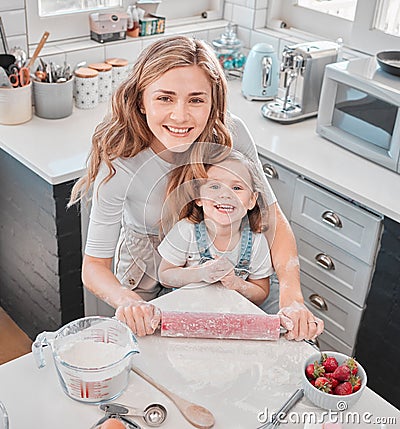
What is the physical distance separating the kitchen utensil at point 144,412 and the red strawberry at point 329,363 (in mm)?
323

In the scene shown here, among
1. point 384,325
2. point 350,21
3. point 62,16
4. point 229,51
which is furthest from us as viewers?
point 229,51

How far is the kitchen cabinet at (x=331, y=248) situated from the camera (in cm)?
204

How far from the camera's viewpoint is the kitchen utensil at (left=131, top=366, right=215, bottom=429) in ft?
4.02

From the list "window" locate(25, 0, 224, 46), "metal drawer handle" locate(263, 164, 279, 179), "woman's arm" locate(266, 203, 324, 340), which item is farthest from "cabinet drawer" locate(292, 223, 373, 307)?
"window" locate(25, 0, 224, 46)

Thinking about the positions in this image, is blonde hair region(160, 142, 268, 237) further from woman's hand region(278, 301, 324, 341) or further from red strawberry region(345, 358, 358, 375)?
red strawberry region(345, 358, 358, 375)

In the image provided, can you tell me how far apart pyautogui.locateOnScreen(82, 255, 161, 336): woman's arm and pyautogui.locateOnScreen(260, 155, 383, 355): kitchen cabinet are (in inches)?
29.2

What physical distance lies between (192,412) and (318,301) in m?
1.08

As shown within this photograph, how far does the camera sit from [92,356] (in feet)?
4.30

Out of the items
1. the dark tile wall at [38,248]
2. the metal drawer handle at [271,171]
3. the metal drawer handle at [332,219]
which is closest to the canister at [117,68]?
the dark tile wall at [38,248]

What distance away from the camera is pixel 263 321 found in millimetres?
1438

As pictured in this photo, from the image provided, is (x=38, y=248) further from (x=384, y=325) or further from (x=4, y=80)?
(x=384, y=325)

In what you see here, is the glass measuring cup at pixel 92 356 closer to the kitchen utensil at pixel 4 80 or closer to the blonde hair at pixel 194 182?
the blonde hair at pixel 194 182

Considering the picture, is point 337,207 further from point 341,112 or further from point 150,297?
point 150,297

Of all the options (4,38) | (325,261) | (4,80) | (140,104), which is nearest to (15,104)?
(4,80)
